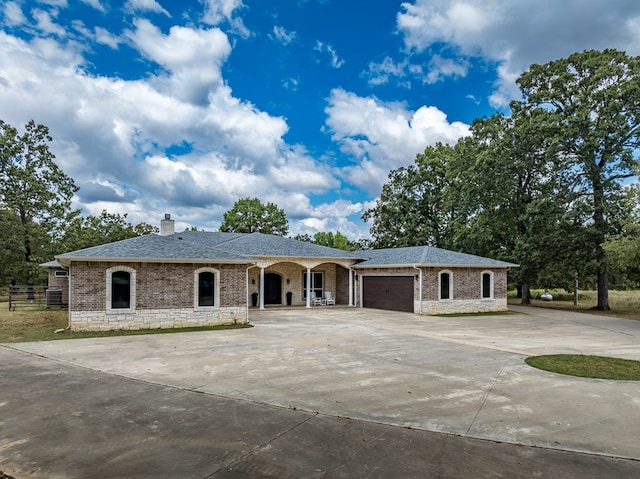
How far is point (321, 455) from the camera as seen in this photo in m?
4.14

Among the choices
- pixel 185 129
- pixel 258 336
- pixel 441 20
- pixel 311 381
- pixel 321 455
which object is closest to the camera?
pixel 321 455

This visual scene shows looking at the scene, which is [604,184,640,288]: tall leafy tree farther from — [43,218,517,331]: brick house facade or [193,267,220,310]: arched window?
[193,267,220,310]: arched window

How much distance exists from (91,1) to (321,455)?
1480 centimetres

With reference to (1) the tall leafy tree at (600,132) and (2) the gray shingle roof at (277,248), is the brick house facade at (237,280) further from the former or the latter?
(1) the tall leafy tree at (600,132)

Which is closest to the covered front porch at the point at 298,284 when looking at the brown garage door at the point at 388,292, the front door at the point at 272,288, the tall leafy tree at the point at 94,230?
the front door at the point at 272,288

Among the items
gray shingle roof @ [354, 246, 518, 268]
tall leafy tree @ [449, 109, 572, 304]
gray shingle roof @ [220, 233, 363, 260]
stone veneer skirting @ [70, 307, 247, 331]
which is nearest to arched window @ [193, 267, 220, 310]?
stone veneer skirting @ [70, 307, 247, 331]

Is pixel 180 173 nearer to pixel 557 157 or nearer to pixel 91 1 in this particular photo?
pixel 91 1

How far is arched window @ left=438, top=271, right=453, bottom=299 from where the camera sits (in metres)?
20.0

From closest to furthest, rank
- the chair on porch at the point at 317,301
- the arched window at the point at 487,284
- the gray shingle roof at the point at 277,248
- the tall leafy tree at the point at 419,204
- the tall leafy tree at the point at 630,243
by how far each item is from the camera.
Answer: the tall leafy tree at the point at 630,243, the arched window at the point at 487,284, the gray shingle roof at the point at 277,248, the chair on porch at the point at 317,301, the tall leafy tree at the point at 419,204

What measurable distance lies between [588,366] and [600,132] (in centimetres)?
1851

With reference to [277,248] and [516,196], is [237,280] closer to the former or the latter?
[277,248]

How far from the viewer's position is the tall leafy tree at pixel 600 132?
21859mm

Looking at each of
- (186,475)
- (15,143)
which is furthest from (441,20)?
(15,143)

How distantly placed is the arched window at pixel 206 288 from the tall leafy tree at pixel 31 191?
2217 cm
